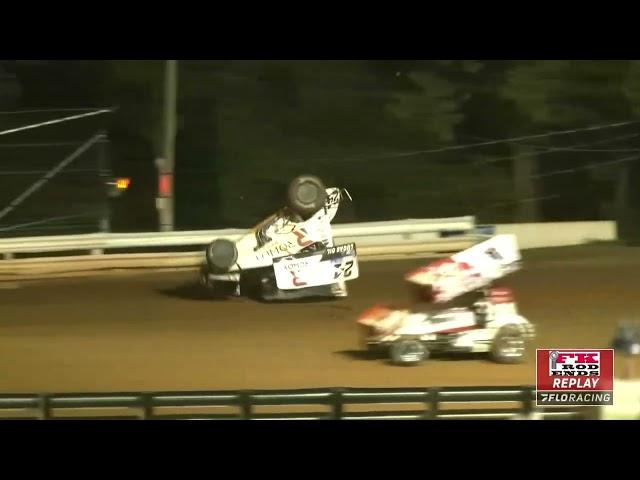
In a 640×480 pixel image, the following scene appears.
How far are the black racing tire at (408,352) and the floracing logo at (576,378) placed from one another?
2.59ft

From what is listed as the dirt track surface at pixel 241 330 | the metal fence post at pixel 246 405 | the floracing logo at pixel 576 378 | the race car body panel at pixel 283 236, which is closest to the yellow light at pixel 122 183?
the dirt track surface at pixel 241 330

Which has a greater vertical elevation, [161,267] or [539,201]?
[539,201]

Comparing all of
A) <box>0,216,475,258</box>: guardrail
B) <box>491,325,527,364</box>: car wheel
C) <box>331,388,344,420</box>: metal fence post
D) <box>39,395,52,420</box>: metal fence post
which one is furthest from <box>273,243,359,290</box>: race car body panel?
<box>39,395,52,420</box>: metal fence post

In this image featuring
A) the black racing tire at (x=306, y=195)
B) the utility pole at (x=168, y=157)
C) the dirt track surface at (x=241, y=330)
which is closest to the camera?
the dirt track surface at (x=241, y=330)

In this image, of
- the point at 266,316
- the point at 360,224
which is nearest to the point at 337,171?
the point at 360,224

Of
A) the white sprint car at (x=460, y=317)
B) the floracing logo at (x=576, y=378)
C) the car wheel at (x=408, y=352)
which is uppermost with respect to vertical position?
the white sprint car at (x=460, y=317)

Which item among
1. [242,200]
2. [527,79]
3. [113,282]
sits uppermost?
[527,79]

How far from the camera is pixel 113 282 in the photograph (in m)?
8.05

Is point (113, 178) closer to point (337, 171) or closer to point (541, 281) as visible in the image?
point (337, 171)

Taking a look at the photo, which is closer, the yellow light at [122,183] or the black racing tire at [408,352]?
the black racing tire at [408,352]

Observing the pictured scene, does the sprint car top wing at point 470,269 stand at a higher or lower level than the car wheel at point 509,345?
higher

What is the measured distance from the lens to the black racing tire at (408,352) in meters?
7.23

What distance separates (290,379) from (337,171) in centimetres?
160

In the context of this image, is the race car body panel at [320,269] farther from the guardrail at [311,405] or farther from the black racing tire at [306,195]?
the guardrail at [311,405]
